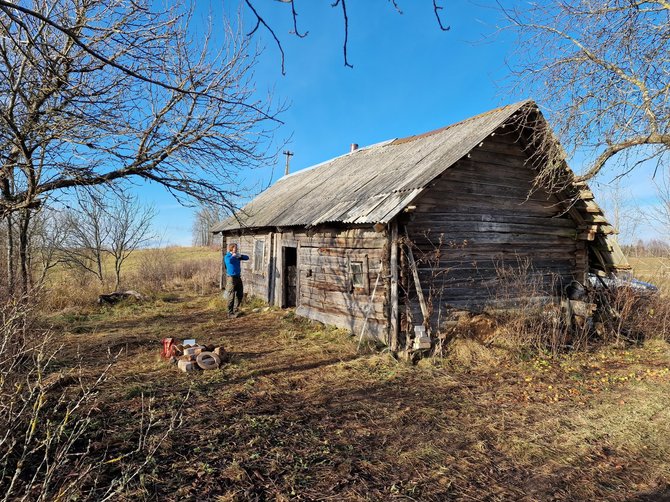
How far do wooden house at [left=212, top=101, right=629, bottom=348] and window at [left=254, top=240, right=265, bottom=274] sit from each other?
10.1 feet

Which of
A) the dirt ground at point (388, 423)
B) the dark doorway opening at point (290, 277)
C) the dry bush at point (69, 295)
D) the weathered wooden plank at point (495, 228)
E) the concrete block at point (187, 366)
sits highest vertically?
the weathered wooden plank at point (495, 228)

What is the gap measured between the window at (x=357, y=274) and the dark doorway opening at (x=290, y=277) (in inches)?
155

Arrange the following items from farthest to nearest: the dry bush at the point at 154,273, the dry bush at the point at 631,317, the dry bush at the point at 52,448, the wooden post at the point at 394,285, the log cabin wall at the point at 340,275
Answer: the dry bush at the point at 154,273
the dry bush at the point at 631,317
the log cabin wall at the point at 340,275
the wooden post at the point at 394,285
the dry bush at the point at 52,448

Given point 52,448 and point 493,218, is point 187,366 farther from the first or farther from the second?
point 493,218

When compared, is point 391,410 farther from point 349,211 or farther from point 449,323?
point 349,211

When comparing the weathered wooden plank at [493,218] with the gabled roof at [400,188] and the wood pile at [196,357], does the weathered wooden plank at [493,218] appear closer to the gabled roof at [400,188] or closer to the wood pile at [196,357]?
the gabled roof at [400,188]

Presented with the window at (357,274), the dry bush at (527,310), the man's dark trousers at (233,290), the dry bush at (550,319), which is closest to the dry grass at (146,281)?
the man's dark trousers at (233,290)

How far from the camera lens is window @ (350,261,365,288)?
8.89m

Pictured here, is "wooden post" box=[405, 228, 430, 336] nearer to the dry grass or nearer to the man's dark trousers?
the man's dark trousers

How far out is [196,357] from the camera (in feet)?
23.1

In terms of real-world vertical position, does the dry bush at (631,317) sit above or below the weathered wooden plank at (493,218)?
below

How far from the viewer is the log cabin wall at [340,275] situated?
8391 millimetres

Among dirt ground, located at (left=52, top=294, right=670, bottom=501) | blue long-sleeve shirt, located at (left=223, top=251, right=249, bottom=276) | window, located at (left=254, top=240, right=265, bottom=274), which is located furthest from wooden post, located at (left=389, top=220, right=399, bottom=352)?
window, located at (left=254, top=240, right=265, bottom=274)

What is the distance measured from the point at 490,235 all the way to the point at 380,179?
2914 mm
